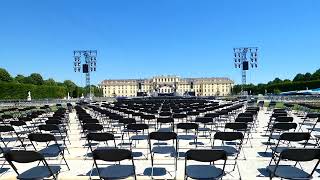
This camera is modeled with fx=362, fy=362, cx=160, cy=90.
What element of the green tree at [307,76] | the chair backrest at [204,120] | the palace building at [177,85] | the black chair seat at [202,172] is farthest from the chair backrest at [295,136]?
the palace building at [177,85]

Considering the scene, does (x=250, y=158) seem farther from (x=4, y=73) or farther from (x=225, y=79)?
(x=225, y=79)

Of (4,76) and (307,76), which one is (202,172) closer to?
(4,76)

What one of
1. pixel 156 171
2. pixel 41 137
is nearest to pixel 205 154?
pixel 156 171

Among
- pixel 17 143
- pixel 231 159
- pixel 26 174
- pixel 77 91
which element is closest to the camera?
pixel 26 174

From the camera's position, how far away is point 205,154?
15.4 ft

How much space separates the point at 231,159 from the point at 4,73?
309 ft

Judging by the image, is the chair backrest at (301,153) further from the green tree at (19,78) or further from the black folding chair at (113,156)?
the green tree at (19,78)

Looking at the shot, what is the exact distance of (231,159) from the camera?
776cm

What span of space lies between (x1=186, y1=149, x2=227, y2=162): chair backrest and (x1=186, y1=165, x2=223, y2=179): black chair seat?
10.0 inches

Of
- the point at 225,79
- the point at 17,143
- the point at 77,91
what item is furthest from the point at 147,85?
the point at 17,143

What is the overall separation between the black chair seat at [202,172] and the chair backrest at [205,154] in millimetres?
255

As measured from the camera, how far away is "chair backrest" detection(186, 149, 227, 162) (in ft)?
15.3

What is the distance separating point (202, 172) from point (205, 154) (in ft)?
1.49

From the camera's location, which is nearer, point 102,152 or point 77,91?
point 102,152
